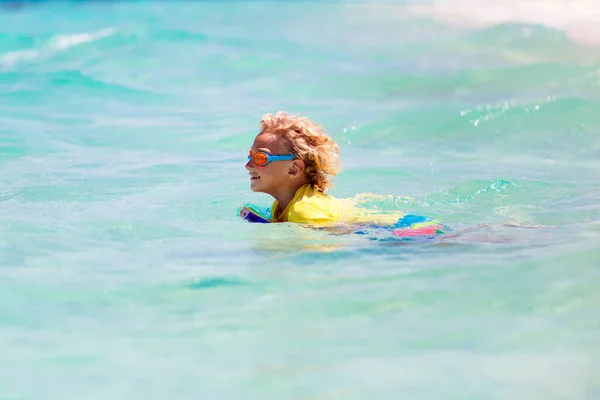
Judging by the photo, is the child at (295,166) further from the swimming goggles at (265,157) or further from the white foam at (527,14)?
the white foam at (527,14)

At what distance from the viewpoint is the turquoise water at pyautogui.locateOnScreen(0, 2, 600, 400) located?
3465mm

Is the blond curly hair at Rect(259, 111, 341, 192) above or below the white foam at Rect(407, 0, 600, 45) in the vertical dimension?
below

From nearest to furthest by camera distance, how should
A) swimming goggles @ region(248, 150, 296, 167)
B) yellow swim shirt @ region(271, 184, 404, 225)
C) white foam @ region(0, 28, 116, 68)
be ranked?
yellow swim shirt @ region(271, 184, 404, 225), swimming goggles @ region(248, 150, 296, 167), white foam @ region(0, 28, 116, 68)

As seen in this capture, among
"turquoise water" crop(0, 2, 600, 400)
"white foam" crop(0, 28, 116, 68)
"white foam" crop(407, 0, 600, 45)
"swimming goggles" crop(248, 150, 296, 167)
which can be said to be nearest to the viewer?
"turquoise water" crop(0, 2, 600, 400)

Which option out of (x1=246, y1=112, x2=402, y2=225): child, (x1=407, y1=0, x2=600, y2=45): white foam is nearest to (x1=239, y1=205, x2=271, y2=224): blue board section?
(x1=246, y1=112, x2=402, y2=225): child

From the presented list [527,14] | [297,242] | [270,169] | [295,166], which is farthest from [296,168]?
[527,14]

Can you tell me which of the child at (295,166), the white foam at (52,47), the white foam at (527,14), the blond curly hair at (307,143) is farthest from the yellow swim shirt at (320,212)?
the white foam at (527,14)

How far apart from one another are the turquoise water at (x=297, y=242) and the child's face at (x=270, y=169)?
365 millimetres

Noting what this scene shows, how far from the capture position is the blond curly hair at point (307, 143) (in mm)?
5609

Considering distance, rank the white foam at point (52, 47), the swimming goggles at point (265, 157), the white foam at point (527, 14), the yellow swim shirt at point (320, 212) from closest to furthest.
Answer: the yellow swim shirt at point (320, 212)
the swimming goggles at point (265, 157)
the white foam at point (52, 47)
the white foam at point (527, 14)

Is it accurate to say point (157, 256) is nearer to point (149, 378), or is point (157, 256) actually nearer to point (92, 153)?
point (149, 378)

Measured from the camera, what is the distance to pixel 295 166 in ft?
18.5

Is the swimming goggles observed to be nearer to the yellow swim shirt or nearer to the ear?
the ear

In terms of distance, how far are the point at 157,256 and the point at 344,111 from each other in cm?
677
